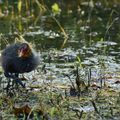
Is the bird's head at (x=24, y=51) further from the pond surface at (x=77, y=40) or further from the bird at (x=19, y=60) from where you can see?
the pond surface at (x=77, y=40)

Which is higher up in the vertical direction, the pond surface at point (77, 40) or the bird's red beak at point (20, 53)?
the bird's red beak at point (20, 53)

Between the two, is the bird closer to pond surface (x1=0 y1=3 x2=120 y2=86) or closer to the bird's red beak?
the bird's red beak

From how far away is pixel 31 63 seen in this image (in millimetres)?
6125

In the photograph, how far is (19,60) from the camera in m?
6.07

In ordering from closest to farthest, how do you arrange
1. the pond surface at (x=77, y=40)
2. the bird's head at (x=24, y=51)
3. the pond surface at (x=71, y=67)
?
1. the pond surface at (x=71, y=67)
2. the bird's head at (x=24, y=51)
3. the pond surface at (x=77, y=40)

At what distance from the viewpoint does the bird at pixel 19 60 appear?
19.7 ft

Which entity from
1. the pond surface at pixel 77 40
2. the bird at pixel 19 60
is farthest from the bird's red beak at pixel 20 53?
the pond surface at pixel 77 40

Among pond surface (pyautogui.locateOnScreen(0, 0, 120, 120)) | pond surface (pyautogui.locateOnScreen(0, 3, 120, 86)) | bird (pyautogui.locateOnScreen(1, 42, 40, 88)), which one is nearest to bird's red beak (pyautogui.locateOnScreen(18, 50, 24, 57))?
bird (pyautogui.locateOnScreen(1, 42, 40, 88))

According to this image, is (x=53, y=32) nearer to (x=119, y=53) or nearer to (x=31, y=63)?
(x=119, y=53)

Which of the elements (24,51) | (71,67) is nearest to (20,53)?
(24,51)

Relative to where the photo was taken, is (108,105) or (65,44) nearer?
(108,105)

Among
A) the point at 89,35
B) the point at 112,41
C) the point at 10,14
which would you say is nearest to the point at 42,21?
the point at 10,14

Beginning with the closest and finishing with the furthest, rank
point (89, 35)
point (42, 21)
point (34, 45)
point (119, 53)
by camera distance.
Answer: point (119, 53) < point (34, 45) < point (89, 35) < point (42, 21)

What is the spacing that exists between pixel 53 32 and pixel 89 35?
73 centimetres
